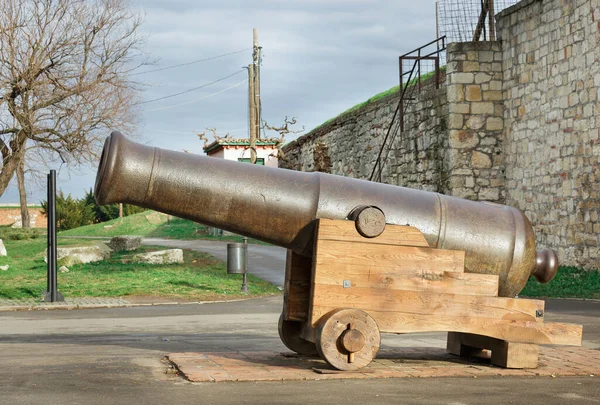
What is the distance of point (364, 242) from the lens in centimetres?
634

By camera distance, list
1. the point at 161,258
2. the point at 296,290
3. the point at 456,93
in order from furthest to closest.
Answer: the point at 161,258, the point at 456,93, the point at 296,290

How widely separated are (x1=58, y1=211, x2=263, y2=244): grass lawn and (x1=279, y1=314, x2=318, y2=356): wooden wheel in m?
27.8

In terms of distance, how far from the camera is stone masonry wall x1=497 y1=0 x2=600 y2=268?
1523 cm

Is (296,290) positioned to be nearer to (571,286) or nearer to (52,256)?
(52,256)

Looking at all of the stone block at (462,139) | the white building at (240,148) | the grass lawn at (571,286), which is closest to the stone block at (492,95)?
the stone block at (462,139)

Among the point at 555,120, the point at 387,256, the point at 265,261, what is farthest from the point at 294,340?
the point at 265,261

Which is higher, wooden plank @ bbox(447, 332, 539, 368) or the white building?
the white building

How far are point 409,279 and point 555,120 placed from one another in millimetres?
10939

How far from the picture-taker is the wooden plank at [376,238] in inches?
247

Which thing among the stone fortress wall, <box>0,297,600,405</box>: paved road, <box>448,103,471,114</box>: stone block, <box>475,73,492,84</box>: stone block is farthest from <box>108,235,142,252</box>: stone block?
<box>0,297,600,405</box>: paved road

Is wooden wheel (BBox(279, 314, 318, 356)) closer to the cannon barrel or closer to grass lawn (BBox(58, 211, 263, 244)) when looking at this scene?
the cannon barrel

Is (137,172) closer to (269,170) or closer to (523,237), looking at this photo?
(269,170)

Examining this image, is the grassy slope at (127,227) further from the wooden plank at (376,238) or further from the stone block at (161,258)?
the wooden plank at (376,238)

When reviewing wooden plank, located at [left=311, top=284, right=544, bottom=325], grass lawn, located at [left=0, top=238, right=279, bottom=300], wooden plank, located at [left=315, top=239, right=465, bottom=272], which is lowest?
grass lawn, located at [left=0, top=238, right=279, bottom=300]
